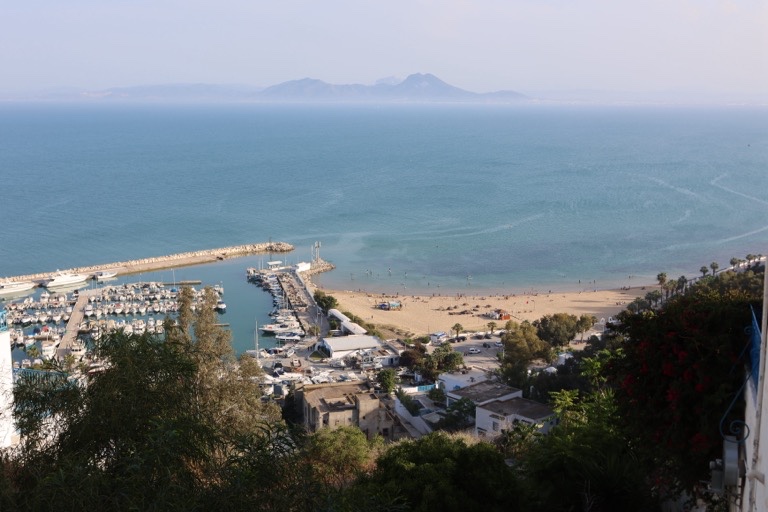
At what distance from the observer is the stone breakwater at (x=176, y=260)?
112 ft

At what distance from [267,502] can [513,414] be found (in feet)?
29.7

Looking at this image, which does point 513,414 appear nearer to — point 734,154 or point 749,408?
point 749,408

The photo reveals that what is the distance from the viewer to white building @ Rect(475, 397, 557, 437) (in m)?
12.2

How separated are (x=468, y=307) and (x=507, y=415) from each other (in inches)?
660

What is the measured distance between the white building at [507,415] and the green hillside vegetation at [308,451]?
5.11m

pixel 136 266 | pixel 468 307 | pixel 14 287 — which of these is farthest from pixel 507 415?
pixel 136 266

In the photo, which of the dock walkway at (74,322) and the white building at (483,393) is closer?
the white building at (483,393)

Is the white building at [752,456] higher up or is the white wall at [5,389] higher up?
the white building at [752,456]

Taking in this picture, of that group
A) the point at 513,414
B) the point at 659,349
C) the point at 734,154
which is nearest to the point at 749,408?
the point at 659,349

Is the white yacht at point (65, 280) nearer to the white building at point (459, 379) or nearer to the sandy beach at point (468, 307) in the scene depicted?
the sandy beach at point (468, 307)

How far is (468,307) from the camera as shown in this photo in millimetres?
29375

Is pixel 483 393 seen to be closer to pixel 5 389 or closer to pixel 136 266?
pixel 5 389

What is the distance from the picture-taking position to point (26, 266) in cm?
3525

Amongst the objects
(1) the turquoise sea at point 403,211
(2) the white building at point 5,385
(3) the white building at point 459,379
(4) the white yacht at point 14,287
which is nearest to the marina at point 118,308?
(4) the white yacht at point 14,287
